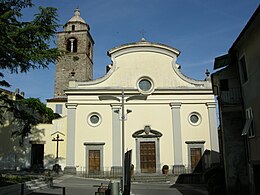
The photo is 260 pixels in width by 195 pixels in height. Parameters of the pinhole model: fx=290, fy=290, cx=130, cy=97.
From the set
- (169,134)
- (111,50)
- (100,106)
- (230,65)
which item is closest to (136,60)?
(111,50)

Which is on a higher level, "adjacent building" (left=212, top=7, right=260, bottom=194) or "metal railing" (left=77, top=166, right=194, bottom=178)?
"adjacent building" (left=212, top=7, right=260, bottom=194)

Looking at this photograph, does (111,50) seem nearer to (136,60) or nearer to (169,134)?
(136,60)

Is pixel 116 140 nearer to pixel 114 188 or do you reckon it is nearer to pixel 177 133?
pixel 177 133

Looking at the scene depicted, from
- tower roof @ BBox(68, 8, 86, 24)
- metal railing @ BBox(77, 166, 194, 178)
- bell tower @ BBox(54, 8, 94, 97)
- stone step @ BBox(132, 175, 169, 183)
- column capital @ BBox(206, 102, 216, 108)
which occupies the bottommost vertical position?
stone step @ BBox(132, 175, 169, 183)

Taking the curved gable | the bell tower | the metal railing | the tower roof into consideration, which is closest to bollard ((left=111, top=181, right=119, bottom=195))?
the metal railing

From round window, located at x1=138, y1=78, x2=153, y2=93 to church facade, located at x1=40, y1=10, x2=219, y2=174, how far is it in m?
0.09

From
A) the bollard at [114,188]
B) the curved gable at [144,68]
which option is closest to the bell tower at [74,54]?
the curved gable at [144,68]

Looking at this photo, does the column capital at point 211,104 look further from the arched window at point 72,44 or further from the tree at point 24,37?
the arched window at point 72,44

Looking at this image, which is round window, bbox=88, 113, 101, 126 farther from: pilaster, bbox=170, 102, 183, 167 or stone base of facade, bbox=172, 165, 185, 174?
stone base of facade, bbox=172, 165, 185, 174

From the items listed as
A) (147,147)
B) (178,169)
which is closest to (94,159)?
(147,147)

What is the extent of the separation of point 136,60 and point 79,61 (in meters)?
15.3

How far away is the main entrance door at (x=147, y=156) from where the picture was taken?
1007 inches

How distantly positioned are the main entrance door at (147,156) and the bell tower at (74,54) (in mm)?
17437

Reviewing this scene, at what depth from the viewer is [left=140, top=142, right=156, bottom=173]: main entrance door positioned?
83.9ft
